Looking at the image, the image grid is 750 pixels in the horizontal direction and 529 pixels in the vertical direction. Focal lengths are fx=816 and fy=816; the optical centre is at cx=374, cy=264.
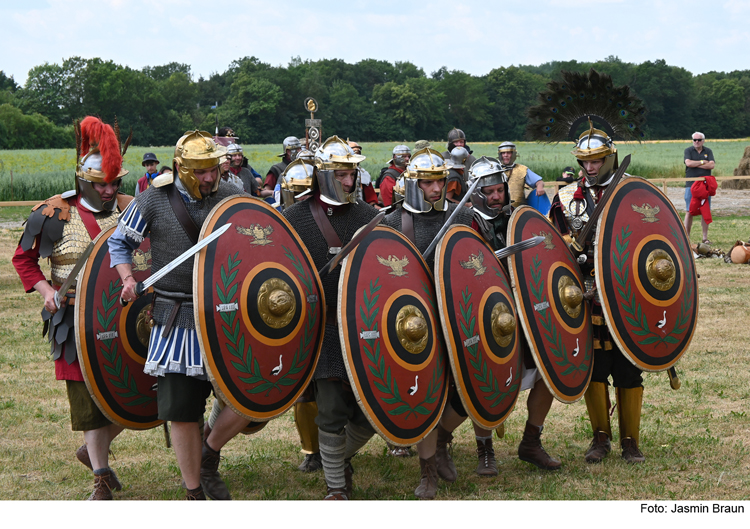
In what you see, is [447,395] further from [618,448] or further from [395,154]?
[395,154]

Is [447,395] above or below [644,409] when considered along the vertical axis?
above

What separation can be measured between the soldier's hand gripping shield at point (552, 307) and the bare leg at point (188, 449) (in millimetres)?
1757

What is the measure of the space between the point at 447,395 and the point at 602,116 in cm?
236

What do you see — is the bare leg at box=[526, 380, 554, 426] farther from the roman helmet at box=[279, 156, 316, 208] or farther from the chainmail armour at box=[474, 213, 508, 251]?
the roman helmet at box=[279, 156, 316, 208]

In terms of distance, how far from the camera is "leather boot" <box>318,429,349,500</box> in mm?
4023

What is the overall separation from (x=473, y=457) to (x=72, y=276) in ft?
8.53

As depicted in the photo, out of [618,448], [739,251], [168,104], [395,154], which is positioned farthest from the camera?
[168,104]

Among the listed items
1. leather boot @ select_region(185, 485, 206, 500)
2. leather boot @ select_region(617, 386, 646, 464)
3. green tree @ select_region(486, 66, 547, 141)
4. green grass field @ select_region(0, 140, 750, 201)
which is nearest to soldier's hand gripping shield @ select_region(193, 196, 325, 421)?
leather boot @ select_region(185, 485, 206, 500)

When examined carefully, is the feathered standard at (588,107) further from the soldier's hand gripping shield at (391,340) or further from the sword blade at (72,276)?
the sword blade at (72,276)

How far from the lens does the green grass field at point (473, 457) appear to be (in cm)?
440

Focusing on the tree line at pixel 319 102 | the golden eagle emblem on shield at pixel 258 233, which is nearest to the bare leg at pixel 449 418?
the golden eagle emblem on shield at pixel 258 233

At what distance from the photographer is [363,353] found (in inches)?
147

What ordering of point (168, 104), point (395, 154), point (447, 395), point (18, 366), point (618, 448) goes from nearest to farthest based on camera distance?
point (447, 395) → point (618, 448) → point (18, 366) → point (395, 154) → point (168, 104)

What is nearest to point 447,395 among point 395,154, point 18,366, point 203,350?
point 203,350
